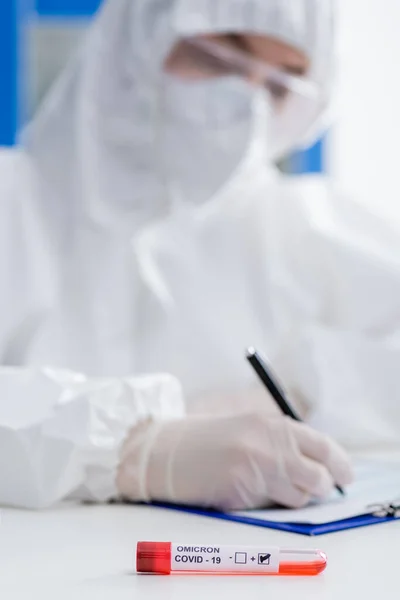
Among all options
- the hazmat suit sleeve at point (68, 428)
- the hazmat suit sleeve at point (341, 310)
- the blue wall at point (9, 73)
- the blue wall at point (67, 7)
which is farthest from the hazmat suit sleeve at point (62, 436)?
the blue wall at point (67, 7)

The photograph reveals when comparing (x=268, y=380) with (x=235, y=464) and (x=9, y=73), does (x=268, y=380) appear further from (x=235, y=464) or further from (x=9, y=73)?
(x=9, y=73)

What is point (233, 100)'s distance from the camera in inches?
52.2

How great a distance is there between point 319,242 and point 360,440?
0.36 meters

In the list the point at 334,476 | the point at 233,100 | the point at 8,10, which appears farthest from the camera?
the point at 8,10

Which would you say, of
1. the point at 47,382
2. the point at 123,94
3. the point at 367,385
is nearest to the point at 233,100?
the point at 123,94

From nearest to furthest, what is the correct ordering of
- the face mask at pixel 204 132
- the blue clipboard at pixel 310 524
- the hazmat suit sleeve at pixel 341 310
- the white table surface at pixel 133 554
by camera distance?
1. the white table surface at pixel 133 554
2. the blue clipboard at pixel 310 524
3. the hazmat suit sleeve at pixel 341 310
4. the face mask at pixel 204 132

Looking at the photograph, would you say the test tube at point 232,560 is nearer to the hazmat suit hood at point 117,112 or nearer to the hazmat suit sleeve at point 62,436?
the hazmat suit sleeve at point 62,436

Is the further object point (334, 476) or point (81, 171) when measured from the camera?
point (81, 171)

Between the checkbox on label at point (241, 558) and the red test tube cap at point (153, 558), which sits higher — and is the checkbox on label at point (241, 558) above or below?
above

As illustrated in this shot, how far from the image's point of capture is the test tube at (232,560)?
0.55m

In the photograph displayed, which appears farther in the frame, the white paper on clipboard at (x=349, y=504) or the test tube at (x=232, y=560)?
the white paper on clipboard at (x=349, y=504)

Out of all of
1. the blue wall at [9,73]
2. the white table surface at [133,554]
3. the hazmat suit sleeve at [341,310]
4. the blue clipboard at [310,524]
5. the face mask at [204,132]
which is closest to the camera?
the white table surface at [133,554]

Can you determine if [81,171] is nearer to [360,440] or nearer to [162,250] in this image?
[162,250]

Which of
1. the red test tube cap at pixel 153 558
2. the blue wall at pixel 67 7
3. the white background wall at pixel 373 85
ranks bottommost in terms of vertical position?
the white background wall at pixel 373 85
